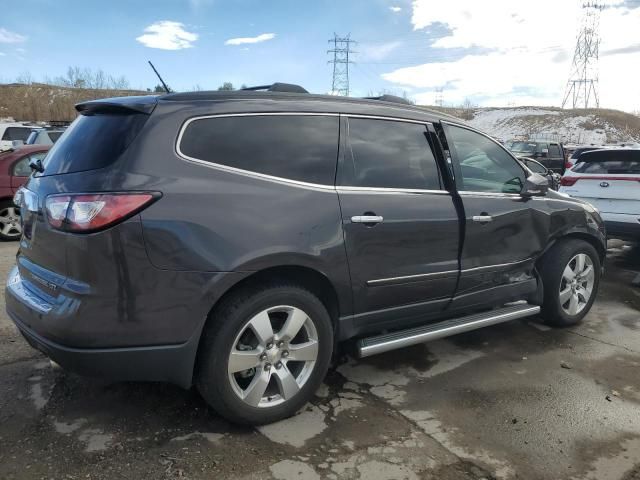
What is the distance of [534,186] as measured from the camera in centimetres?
421

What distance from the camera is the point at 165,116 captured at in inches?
106

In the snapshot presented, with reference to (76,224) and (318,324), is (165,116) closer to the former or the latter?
(76,224)

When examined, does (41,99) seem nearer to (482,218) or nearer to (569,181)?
(569,181)

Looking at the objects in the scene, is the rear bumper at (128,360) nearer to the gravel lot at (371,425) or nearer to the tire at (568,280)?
the gravel lot at (371,425)

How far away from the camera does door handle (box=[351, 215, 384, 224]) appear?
3098 millimetres

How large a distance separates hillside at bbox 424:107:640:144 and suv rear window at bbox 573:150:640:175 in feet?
223

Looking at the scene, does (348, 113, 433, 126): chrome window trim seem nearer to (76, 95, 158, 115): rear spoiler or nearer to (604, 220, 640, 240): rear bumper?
(76, 95, 158, 115): rear spoiler

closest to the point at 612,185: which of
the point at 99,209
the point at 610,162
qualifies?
the point at 610,162

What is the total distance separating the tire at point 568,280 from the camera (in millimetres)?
4543

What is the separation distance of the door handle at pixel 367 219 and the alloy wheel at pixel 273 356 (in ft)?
2.07

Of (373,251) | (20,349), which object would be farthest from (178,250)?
(20,349)

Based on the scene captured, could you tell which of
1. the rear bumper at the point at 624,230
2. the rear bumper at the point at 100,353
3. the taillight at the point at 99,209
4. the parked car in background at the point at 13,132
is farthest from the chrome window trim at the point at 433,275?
the parked car in background at the point at 13,132

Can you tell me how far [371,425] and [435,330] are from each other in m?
0.86

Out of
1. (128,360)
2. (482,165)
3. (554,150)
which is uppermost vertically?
(554,150)
